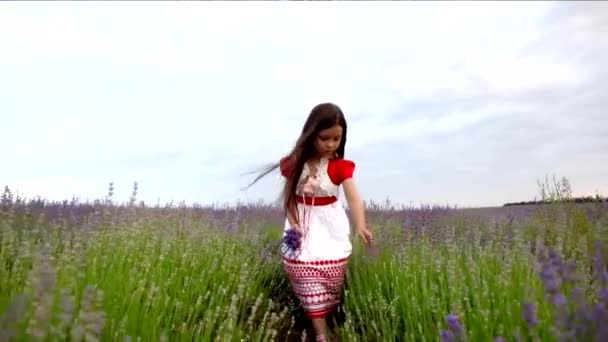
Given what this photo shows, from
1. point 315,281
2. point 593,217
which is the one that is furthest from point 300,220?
point 593,217

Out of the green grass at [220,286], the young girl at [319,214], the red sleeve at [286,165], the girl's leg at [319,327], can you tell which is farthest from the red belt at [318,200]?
the girl's leg at [319,327]

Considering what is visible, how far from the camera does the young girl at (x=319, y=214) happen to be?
372 centimetres

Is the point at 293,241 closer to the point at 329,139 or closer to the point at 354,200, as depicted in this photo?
the point at 354,200

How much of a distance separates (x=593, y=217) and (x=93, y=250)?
414 centimetres

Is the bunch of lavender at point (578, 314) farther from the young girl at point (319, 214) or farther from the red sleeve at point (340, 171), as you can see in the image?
the red sleeve at point (340, 171)

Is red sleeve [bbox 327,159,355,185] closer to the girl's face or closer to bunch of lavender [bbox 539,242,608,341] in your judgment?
the girl's face

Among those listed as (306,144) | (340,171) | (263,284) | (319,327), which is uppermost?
(306,144)

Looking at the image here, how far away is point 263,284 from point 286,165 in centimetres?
92

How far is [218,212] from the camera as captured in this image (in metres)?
7.74

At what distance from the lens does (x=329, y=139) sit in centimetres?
386

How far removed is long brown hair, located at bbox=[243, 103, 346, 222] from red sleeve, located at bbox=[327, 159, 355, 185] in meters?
0.16

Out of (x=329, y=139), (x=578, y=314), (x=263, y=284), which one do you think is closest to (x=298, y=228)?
(x=329, y=139)

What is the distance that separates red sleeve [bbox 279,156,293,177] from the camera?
4023mm

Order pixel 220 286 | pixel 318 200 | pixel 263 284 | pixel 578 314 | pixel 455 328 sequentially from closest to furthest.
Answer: pixel 578 314 < pixel 455 328 < pixel 220 286 < pixel 318 200 < pixel 263 284
